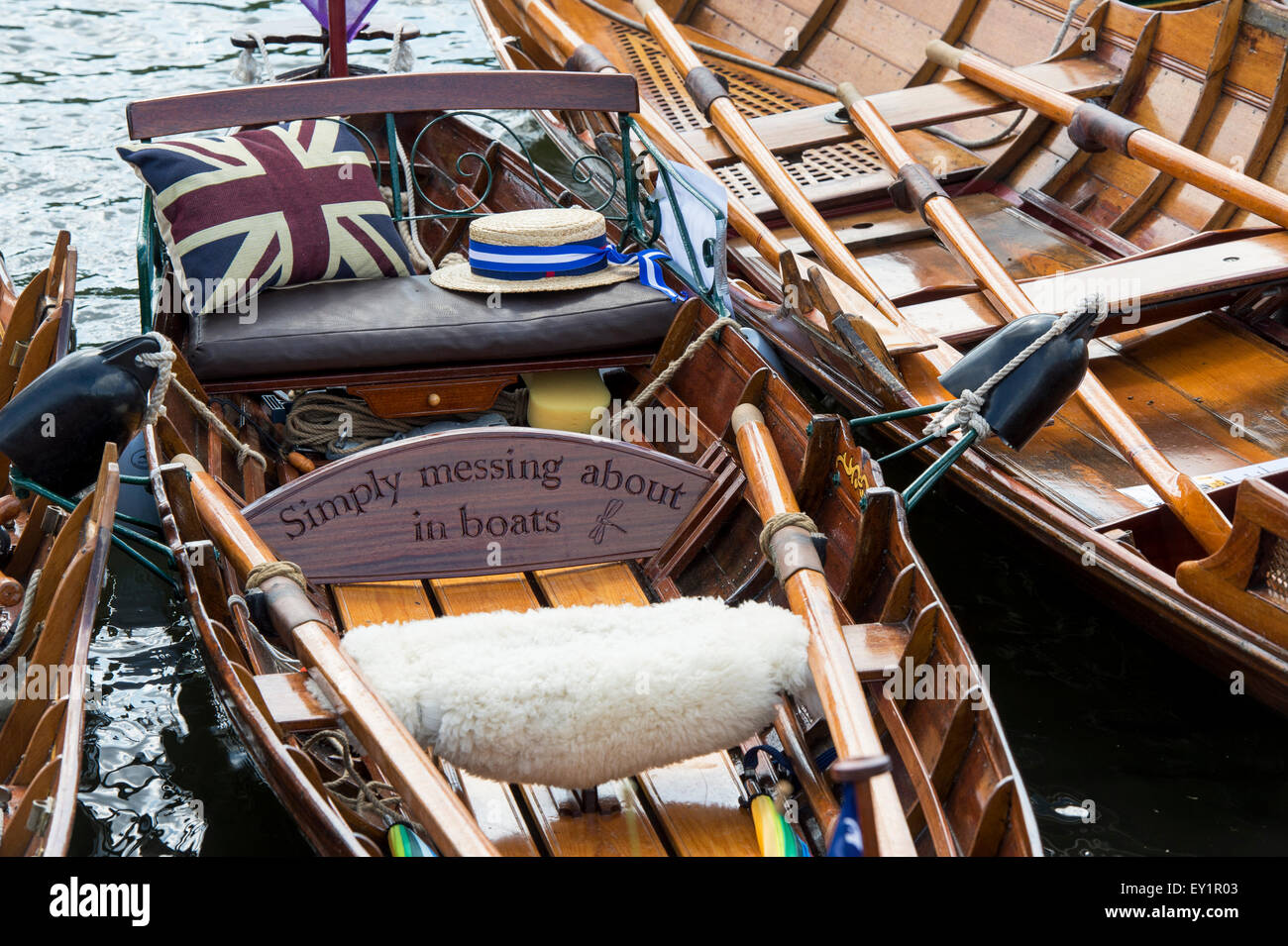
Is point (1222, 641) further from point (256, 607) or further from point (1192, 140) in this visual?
point (1192, 140)

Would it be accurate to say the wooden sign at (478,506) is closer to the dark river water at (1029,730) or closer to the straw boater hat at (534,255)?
the dark river water at (1029,730)

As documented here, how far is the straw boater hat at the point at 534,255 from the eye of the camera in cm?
403

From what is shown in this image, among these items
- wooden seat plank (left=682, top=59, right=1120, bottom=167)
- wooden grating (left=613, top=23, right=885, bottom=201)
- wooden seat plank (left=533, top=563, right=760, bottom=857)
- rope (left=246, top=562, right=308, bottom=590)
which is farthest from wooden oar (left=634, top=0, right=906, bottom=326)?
rope (left=246, top=562, right=308, bottom=590)

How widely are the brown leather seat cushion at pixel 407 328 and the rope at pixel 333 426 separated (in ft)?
0.58

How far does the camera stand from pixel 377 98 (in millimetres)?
4141

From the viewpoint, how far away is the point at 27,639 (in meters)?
2.98

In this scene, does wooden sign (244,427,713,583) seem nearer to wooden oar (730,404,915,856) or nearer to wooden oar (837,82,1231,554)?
wooden oar (730,404,915,856)

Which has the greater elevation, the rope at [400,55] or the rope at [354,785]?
the rope at [400,55]

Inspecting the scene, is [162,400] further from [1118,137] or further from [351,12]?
[1118,137]

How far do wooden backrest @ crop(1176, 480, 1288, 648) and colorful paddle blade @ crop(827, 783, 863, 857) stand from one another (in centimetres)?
156

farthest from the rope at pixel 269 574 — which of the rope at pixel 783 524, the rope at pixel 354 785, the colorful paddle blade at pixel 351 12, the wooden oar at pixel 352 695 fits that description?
the colorful paddle blade at pixel 351 12

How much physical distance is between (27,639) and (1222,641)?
2747mm

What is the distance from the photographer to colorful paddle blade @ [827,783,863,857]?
1956 millimetres
